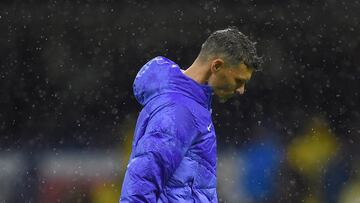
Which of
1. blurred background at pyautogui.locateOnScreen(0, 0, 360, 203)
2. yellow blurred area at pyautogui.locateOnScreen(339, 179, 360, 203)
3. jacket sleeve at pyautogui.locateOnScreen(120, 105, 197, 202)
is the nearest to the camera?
jacket sleeve at pyautogui.locateOnScreen(120, 105, 197, 202)

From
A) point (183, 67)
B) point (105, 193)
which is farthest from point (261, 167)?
point (105, 193)

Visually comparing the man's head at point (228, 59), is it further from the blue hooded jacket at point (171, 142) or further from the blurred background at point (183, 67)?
the blurred background at point (183, 67)

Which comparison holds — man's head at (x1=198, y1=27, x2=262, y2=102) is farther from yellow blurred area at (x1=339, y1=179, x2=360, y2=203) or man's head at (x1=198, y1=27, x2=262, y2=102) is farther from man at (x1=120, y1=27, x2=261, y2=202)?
yellow blurred area at (x1=339, y1=179, x2=360, y2=203)

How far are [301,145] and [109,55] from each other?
1903 mm

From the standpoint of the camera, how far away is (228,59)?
6.41 ft

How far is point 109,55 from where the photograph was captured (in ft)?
21.5

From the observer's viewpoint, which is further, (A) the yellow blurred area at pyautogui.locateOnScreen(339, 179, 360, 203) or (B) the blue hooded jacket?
(A) the yellow blurred area at pyautogui.locateOnScreen(339, 179, 360, 203)

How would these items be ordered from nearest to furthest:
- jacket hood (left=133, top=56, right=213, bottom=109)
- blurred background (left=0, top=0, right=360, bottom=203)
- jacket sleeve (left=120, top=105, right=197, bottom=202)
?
jacket sleeve (left=120, top=105, right=197, bottom=202), jacket hood (left=133, top=56, right=213, bottom=109), blurred background (left=0, top=0, right=360, bottom=203)

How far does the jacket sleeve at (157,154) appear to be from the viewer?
1.77 m

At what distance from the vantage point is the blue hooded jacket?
179 cm

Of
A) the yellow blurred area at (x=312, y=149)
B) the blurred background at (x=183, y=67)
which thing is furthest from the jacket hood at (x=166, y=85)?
the yellow blurred area at (x=312, y=149)

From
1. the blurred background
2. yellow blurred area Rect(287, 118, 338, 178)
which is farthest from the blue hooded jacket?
yellow blurred area Rect(287, 118, 338, 178)

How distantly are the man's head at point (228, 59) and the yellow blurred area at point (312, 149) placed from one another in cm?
443

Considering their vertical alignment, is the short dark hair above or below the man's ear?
above
